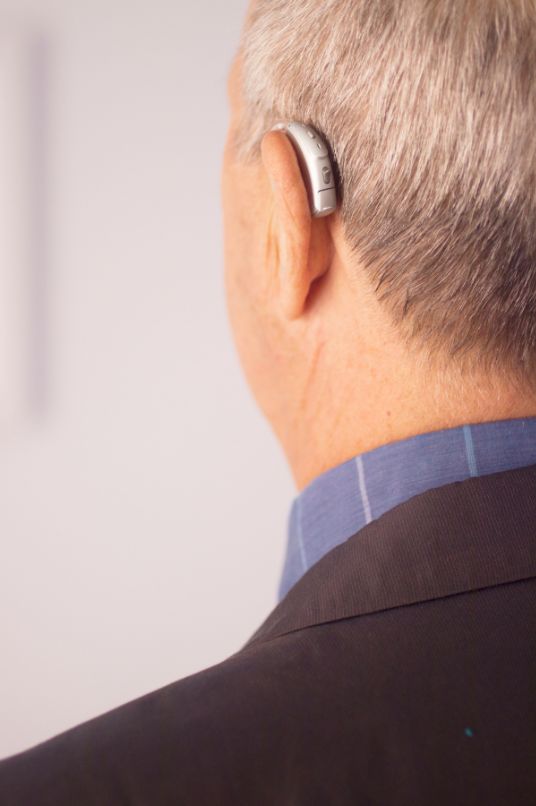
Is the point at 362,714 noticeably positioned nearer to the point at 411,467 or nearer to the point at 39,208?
the point at 411,467

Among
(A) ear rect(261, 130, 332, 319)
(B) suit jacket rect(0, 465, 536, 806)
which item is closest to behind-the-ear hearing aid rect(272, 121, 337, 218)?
(A) ear rect(261, 130, 332, 319)

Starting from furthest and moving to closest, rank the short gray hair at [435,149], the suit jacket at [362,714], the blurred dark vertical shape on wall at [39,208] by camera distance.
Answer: the blurred dark vertical shape on wall at [39,208] < the short gray hair at [435,149] < the suit jacket at [362,714]

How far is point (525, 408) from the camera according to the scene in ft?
2.05

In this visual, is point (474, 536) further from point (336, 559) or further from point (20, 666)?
point (20, 666)

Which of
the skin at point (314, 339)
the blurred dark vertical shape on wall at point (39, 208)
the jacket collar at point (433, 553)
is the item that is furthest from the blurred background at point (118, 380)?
the jacket collar at point (433, 553)

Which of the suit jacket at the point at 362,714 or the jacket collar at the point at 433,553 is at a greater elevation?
the jacket collar at the point at 433,553

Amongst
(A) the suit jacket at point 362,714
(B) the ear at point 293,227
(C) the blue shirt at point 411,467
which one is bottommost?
(A) the suit jacket at point 362,714

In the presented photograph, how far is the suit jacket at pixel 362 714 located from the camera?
45 centimetres

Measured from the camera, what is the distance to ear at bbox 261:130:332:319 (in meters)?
0.63

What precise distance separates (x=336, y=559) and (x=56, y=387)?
3.72ft

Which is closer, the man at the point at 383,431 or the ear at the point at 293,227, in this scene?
the man at the point at 383,431

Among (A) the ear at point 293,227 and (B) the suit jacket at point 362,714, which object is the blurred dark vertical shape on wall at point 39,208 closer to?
(A) the ear at point 293,227

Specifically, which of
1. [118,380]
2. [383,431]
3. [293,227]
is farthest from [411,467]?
[118,380]

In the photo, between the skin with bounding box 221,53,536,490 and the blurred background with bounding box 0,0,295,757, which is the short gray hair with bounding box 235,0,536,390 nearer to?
the skin with bounding box 221,53,536,490
